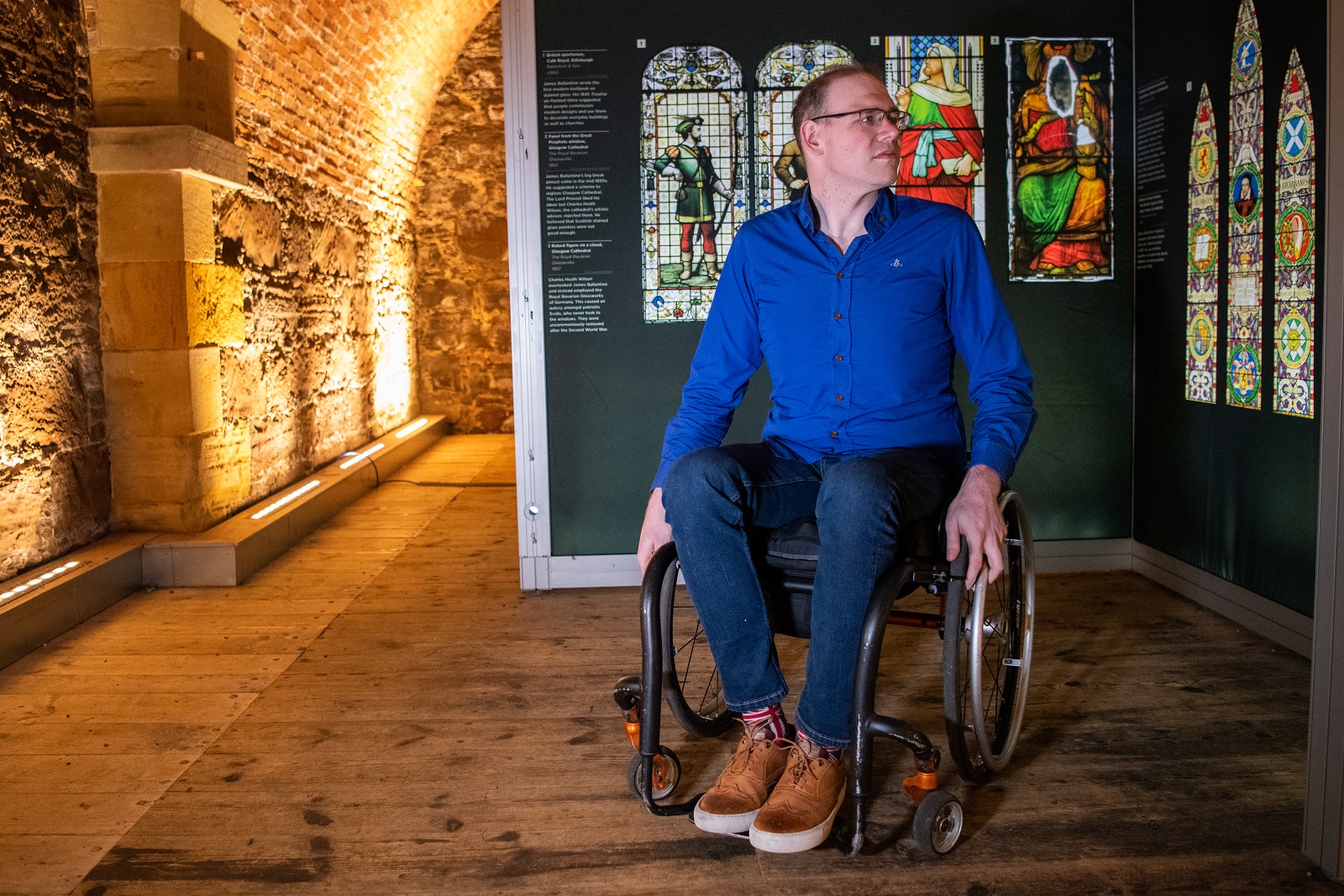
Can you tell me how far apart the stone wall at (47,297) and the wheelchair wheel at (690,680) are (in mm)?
2286

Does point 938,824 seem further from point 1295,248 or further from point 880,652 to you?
point 1295,248

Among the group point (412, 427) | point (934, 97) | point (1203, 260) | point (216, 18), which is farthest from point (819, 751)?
point (412, 427)

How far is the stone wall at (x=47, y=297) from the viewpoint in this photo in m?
3.75

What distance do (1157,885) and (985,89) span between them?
9.82 feet

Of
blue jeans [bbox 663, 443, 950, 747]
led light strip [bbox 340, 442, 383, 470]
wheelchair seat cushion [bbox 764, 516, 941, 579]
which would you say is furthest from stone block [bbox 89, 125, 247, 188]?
wheelchair seat cushion [bbox 764, 516, 941, 579]

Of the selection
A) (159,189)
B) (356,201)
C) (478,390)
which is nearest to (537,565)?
(159,189)

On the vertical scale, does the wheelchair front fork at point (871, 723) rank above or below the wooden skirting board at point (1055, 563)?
above

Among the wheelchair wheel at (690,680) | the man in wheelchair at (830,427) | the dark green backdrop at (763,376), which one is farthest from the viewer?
the dark green backdrop at (763,376)

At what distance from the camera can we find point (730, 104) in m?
4.11

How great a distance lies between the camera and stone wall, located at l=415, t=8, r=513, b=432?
9.22 m

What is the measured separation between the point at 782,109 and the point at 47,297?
272cm

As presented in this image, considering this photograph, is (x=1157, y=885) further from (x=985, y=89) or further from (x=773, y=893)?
(x=985, y=89)

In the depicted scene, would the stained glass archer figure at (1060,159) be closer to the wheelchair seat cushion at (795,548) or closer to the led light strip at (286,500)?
the wheelchair seat cushion at (795,548)

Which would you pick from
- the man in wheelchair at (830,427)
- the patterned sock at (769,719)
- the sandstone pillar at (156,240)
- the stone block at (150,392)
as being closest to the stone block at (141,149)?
the sandstone pillar at (156,240)
